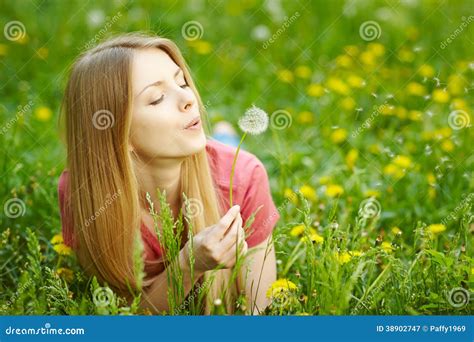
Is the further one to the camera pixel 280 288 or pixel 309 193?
pixel 309 193

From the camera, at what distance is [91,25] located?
2326 millimetres

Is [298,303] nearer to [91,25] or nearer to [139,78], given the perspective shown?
[139,78]

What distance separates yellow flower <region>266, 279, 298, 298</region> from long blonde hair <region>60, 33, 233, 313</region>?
0.10 m

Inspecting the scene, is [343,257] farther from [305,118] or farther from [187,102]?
[305,118]

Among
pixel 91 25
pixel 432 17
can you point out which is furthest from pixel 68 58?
pixel 432 17

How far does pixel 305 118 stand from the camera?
2.58 metres

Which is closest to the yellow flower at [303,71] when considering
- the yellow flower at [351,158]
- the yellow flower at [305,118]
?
the yellow flower at [305,118]

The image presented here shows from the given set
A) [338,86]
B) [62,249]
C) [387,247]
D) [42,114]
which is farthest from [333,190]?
[42,114]

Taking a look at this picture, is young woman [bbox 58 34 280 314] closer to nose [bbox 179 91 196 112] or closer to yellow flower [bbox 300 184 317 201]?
nose [bbox 179 91 196 112]

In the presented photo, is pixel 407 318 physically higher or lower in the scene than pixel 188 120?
lower

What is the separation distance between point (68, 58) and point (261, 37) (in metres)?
0.68

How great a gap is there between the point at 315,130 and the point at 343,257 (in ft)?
3.14

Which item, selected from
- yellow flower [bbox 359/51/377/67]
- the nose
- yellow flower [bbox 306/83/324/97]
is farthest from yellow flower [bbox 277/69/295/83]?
the nose

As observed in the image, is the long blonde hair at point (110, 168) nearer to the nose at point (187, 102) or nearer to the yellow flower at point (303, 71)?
the nose at point (187, 102)
